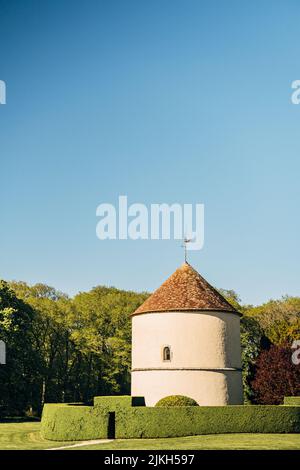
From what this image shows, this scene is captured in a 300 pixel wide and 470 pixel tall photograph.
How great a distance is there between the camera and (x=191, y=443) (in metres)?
24.5

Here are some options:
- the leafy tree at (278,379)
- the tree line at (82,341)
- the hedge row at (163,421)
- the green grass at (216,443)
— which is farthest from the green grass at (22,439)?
the leafy tree at (278,379)

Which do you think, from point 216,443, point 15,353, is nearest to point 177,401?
point 216,443

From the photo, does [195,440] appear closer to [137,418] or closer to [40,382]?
[137,418]

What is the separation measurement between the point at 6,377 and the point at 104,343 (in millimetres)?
14445

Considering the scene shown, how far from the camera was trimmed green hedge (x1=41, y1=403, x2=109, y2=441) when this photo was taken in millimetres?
28250

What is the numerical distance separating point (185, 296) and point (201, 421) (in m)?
11.2

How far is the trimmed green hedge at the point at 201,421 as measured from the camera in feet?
93.9

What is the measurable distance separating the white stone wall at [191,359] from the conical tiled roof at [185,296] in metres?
0.48

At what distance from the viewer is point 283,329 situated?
165 ft

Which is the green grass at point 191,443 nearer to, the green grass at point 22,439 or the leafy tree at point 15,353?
the green grass at point 22,439

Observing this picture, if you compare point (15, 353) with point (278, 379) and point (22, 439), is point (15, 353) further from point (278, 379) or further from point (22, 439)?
point (278, 379)

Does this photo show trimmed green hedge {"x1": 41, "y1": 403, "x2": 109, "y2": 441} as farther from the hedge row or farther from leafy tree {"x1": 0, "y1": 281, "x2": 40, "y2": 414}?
leafy tree {"x1": 0, "y1": 281, "x2": 40, "y2": 414}
